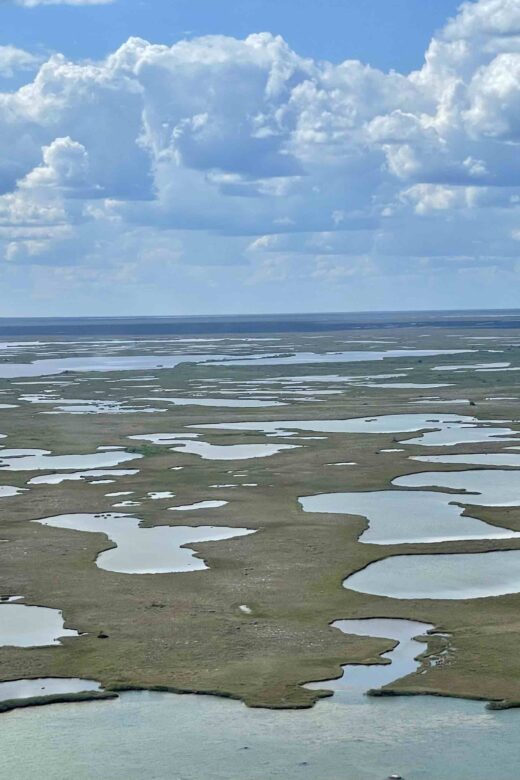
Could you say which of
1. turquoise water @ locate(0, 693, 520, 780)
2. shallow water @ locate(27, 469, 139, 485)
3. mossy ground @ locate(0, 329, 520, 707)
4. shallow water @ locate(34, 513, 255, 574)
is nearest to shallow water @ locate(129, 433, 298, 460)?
mossy ground @ locate(0, 329, 520, 707)

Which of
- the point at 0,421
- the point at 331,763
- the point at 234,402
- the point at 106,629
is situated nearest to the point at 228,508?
the point at 106,629

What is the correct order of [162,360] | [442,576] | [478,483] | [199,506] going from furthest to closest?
[162,360]
[478,483]
[199,506]
[442,576]

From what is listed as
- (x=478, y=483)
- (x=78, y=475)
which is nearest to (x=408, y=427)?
(x=478, y=483)

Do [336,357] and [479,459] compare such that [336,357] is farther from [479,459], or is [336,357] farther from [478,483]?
[478,483]

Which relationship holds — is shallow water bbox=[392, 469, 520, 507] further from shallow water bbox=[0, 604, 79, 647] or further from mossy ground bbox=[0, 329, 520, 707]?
shallow water bbox=[0, 604, 79, 647]

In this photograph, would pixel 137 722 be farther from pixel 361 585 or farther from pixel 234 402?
pixel 234 402

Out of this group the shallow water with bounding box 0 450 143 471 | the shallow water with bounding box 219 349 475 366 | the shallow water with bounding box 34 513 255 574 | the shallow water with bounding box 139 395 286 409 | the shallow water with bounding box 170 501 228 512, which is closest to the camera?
the shallow water with bounding box 34 513 255 574

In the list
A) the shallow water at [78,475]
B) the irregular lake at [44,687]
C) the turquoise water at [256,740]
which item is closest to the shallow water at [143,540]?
the shallow water at [78,475]
